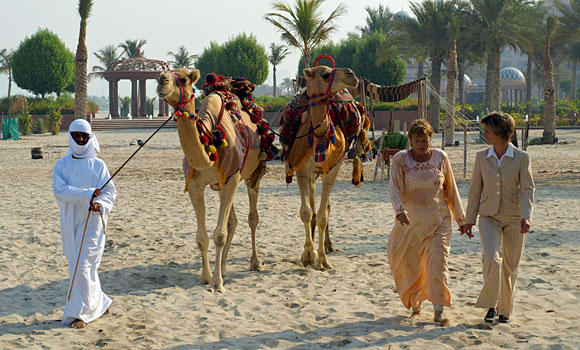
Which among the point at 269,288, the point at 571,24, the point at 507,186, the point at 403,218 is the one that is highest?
the point at 571,24

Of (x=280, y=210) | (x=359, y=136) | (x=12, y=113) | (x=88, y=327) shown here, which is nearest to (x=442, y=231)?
(x=88, y=327)

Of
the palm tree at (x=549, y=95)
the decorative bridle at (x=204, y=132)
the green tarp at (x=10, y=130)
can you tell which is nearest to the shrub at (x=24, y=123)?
the green tarp at (x=10, y=130)

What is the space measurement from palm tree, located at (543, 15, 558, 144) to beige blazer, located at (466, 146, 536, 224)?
26228 millimetres

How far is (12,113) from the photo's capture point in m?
48.4

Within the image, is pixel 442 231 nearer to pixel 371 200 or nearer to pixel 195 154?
pixel 195 154

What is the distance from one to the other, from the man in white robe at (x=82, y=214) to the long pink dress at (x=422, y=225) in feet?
8.20

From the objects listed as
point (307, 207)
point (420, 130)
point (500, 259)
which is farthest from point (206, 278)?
point (500, 259)

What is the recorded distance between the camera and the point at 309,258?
818cm

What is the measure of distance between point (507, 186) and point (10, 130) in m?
35.1

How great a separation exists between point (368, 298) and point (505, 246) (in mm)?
1611

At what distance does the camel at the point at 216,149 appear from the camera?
21.4 feet

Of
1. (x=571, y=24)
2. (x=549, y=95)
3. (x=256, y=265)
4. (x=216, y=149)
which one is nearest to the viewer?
(x=216, y=149)

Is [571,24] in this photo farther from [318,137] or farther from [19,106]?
[318,137]

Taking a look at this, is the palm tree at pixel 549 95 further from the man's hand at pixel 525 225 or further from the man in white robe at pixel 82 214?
the man in white robe at pixel 82 214
